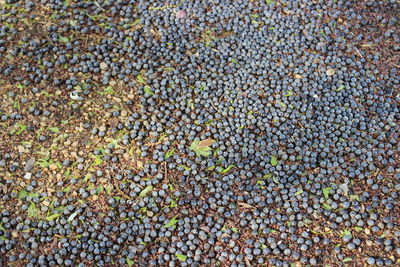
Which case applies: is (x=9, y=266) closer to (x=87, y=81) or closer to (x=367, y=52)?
(x=87, y=81)

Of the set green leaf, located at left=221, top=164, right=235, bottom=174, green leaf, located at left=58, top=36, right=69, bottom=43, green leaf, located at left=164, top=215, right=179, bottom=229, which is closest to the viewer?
green leaf, located at left=164, top=215, right=179, bottom=229

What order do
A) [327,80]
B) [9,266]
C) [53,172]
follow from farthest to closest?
[327,80] → [53,172] → [9,266]

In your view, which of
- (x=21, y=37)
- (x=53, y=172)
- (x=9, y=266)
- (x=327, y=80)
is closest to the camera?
(x=9, y=266)

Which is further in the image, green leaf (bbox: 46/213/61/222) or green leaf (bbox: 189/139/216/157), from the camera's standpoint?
green leaf (bbox: 189/139/216/157)

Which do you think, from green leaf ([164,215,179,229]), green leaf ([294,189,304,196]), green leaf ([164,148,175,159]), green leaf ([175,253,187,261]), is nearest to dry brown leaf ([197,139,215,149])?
green leaf ([164,148,175,159])

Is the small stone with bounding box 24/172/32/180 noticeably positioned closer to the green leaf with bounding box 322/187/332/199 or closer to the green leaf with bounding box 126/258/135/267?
the green leaf with bounding box 126/258/135/267

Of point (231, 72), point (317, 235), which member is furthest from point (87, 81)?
point (317, 235)

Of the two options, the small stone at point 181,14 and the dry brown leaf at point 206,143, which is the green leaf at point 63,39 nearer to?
the small stone at point 181,14

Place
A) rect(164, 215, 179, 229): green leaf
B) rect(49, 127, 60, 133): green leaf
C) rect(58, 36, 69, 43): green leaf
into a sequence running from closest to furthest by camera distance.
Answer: rect(164, 215, 179, 229): green leaf < rect(49, 127, 60, 133): green leaf < rect(58, 36, 69, 43): green leaf
